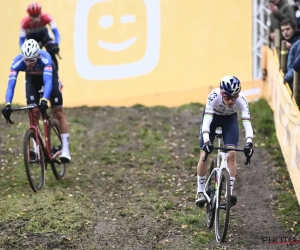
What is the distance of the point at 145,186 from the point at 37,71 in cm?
238

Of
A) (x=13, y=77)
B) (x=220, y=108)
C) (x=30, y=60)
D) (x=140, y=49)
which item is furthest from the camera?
(x=140, y=49)

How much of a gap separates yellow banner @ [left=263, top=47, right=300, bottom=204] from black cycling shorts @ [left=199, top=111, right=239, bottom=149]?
1227 millimetres

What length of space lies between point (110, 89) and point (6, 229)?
7824mm

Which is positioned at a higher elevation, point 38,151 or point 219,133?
point 219,133

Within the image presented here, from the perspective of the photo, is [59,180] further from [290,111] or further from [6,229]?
[290,111]

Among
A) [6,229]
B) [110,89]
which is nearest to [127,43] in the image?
[110,89]

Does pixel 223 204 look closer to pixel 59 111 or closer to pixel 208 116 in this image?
pixel 208 116

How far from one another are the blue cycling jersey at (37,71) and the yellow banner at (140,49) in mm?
5816

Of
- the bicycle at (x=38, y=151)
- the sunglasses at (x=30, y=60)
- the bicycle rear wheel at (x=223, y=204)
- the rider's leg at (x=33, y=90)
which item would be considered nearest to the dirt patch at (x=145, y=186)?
the bicycle rear wheel at (x=223, y=204)

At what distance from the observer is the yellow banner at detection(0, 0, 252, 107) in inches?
589

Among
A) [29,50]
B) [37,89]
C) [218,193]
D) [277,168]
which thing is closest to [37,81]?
[37,89]

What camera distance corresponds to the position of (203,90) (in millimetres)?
15055

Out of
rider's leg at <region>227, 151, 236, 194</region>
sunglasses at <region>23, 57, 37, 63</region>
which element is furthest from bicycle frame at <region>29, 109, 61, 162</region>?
rider's leg at <region>227, 151, 236, 194</region>

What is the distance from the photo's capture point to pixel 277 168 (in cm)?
1062
